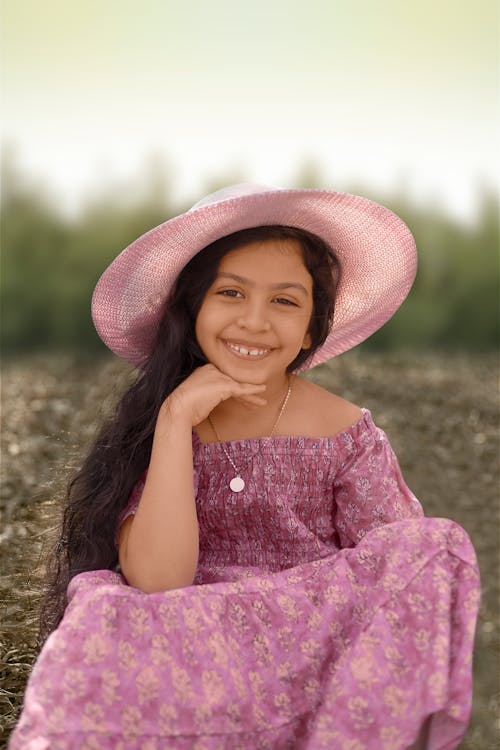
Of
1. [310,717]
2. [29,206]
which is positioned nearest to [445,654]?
[310,717]

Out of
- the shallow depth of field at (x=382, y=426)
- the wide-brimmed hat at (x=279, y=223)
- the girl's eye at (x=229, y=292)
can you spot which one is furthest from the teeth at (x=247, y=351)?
the shallow depth of field at (x=382, y=426)

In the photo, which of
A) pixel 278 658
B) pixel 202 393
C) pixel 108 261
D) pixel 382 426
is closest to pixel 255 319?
pixel 202 393

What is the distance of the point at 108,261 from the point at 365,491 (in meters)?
7.08

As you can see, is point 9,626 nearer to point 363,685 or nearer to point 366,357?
point 363,685

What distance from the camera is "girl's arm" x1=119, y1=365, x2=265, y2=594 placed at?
74.1 inches

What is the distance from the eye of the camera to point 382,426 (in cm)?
545

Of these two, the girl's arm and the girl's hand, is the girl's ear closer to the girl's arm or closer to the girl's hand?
the girl's hand

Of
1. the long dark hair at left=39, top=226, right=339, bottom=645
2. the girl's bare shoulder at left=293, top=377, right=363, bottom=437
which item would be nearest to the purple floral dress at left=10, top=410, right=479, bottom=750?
the long dark hair at left=39, top=226, right=339, bottom=645

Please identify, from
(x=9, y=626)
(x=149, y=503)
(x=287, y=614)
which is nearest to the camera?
(x=287, y=614)

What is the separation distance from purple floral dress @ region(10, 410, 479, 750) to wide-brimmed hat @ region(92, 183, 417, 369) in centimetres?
68

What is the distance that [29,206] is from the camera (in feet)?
30.3

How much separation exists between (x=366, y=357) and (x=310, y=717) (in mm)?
5752

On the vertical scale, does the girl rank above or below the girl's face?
below

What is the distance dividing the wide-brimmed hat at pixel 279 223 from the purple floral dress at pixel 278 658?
679 millimetres
